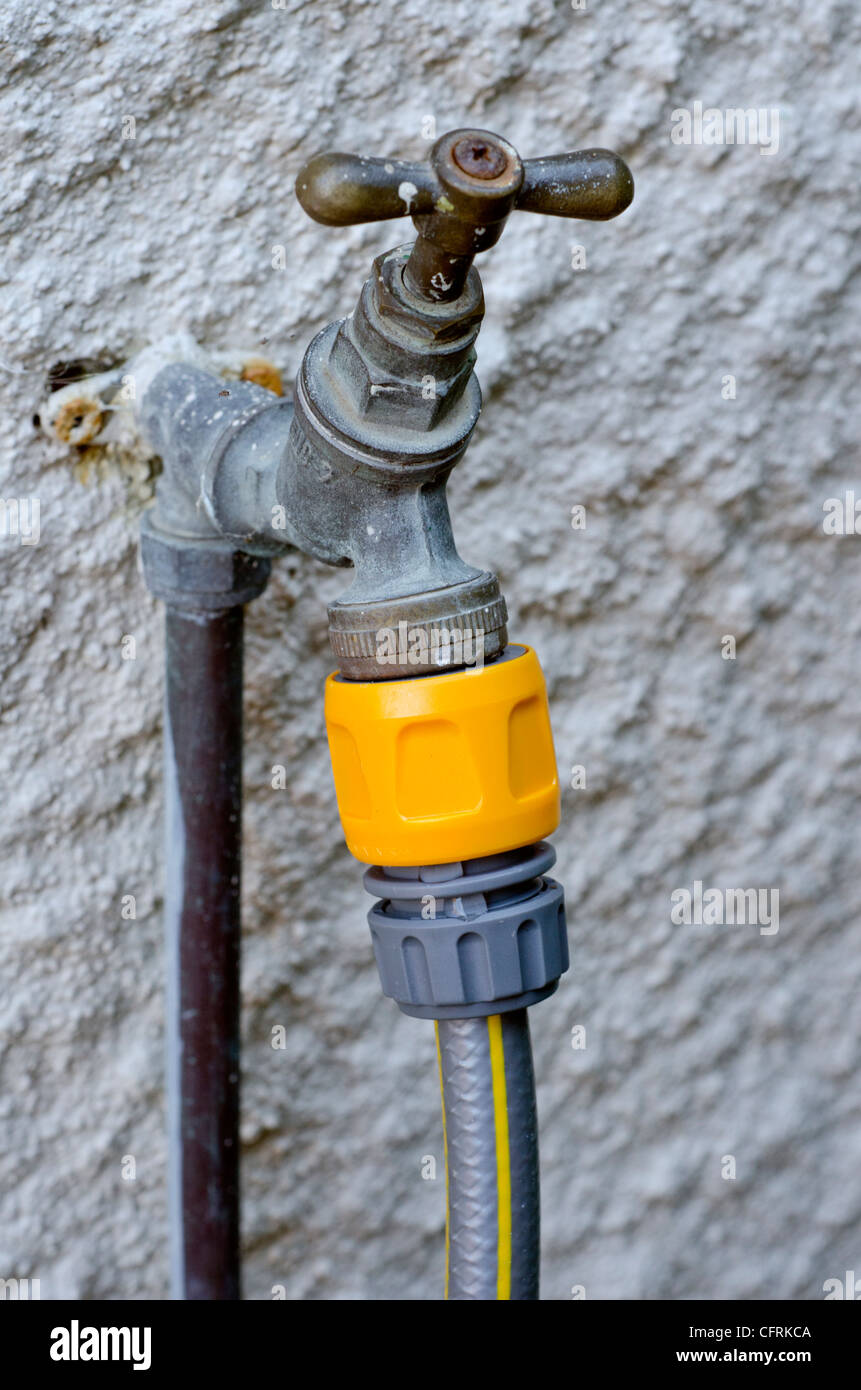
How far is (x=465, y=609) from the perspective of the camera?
0.37 metres

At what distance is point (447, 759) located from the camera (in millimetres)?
362

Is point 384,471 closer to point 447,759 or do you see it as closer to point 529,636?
point 447,759

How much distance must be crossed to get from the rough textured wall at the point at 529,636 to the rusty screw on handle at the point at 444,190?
190 millimetres

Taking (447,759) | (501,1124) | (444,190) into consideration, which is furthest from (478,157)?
(501,1124)

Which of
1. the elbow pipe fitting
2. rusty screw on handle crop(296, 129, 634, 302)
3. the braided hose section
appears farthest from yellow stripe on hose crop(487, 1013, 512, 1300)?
rusty screw on handle crop(296, 129, 634, 302)

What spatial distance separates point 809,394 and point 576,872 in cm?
25

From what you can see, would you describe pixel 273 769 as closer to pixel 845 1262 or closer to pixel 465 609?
pixel 465 609

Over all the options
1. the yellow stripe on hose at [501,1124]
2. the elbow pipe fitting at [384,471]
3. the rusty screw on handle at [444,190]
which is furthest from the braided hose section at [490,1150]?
the rusty screw on handle at [444,190]

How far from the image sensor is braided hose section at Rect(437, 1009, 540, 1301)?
0.39 metres

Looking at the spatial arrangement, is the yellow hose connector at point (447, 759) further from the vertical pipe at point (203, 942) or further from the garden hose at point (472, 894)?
the vertical pipe at point (203, 942)

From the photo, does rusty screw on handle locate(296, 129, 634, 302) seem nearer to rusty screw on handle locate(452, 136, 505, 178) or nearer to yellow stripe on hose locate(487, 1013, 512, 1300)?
rusty screw on handle locate(452, 136, 505, 178)

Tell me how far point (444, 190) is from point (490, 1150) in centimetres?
28

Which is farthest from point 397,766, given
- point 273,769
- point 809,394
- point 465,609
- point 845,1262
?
point 845,1262

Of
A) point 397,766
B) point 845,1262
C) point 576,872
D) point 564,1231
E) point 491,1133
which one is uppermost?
point 397,766
